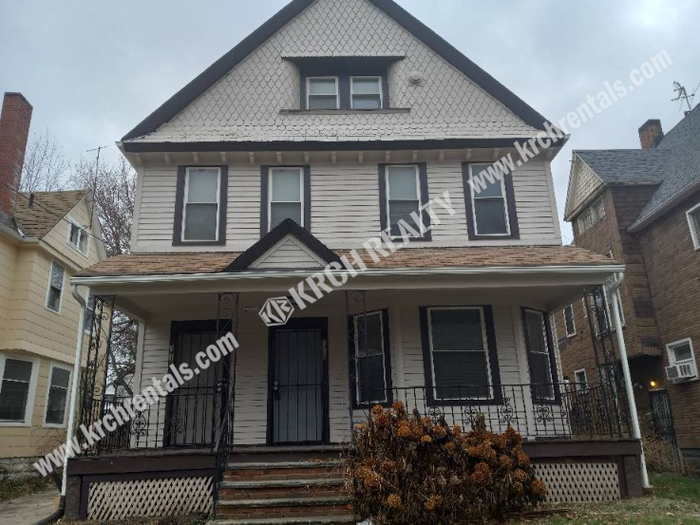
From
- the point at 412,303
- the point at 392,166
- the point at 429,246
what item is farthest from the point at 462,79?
the point at 412,303

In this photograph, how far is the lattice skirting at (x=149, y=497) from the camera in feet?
23.6

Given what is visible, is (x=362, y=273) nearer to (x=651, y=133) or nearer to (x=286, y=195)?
(x=286, y=195)

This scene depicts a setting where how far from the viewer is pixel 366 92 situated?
11.3 metres

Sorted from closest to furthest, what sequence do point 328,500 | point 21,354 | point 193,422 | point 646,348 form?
point 328,500 → point 193,422 → point 21,354 → point 646,348

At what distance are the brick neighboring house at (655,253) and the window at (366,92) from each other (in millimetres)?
7437

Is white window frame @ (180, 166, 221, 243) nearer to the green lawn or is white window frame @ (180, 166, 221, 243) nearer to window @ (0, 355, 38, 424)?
window @ (0, 355, 38, 424)

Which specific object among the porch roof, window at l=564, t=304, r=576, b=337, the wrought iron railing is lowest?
the wrought iron railing

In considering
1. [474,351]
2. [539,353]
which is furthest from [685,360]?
[474,351]

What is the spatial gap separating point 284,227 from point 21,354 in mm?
7923

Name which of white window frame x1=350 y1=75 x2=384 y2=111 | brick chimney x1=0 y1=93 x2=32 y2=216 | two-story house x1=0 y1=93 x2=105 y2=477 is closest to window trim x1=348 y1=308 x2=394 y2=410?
white window frame x1=350 y1=75 x2=384 y2=111

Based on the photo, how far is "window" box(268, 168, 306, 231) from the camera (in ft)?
33.4

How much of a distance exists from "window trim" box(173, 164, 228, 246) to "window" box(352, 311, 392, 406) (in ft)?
9.78

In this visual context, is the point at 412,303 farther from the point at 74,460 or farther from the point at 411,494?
the point at 74,460

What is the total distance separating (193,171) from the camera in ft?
34.0
